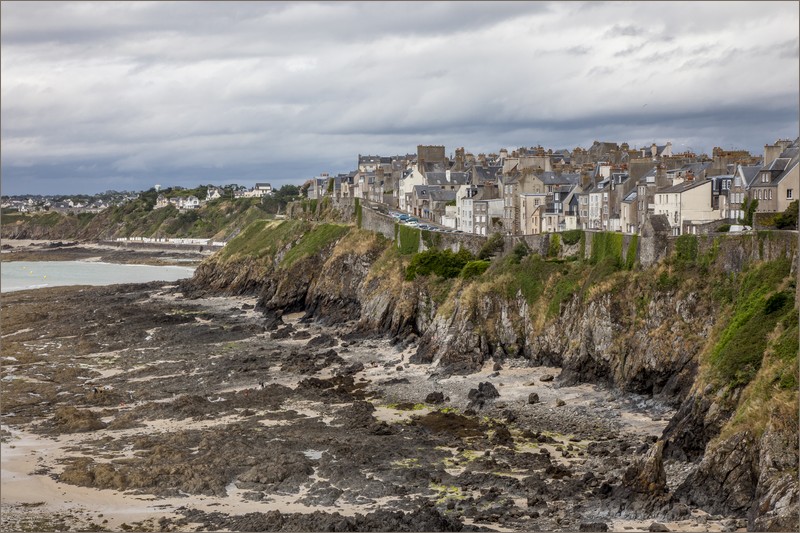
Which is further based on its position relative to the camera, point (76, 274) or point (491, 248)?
point (76, 274)

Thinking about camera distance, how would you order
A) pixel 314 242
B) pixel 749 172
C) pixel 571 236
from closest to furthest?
pixel 749 172 < pixel 571 236 < pixel 314 242

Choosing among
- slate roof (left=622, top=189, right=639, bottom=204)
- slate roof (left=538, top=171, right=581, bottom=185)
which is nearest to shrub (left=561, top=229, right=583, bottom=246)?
slate roof (left=622, top=189, right=639, bottom=204)

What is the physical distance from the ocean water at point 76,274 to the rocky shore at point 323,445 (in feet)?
164

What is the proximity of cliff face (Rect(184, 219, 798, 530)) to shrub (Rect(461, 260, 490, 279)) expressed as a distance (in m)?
0.80

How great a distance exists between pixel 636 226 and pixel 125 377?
31.2 m

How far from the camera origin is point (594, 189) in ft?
207

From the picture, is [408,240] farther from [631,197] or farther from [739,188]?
[739,188]

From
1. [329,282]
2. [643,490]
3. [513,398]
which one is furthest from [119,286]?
[643,490]

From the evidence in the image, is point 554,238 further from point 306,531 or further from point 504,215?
point 306,531

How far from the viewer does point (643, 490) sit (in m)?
26.1

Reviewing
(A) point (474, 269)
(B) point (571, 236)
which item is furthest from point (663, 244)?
(A) point (474, 269)

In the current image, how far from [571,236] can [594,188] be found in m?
12.7

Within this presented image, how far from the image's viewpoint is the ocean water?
104 m

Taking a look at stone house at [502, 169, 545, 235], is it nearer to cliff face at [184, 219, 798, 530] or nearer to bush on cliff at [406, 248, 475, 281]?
cliff face at [184, 219, 798, 530]
